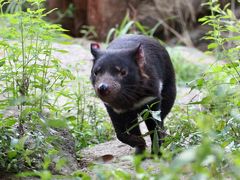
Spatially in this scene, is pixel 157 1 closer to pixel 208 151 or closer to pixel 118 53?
pixel 118 53

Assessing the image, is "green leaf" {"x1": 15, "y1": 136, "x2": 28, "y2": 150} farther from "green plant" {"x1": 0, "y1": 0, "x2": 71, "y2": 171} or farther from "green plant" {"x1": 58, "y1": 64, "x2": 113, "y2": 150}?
"green plant" {"x1": 58, "y1": 64, "x2": 113, "y2": 150}

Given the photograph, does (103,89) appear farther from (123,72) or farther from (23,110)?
(23,110)

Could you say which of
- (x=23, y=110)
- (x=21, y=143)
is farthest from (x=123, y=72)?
(x=21, y=143)

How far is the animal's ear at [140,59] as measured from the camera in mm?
4691

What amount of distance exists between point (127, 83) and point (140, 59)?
235 millimetres

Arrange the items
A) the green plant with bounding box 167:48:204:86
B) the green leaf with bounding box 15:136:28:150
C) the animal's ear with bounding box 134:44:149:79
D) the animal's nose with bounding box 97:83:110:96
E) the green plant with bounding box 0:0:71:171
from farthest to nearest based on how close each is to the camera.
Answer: the green plant with bounding box 167:48:204:86, the animal's ear with bounding box 134:44:149:79, the animal's nose with bounding box 97:83:110:96, the green plant with bounding box 0:0:71:171, the green leaf with bounding box 15:136:28:150

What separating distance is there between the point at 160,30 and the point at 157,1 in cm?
69

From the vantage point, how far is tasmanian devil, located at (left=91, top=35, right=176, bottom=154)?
4.55 metres

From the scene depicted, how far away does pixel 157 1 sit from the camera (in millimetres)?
12297

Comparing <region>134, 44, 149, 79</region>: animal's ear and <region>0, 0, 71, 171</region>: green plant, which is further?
<region>134, 44, 149, 79</region>: animal's ear

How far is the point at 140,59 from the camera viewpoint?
473 centimetres

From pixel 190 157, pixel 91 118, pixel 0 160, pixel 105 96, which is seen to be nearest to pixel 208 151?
pixel 190 157

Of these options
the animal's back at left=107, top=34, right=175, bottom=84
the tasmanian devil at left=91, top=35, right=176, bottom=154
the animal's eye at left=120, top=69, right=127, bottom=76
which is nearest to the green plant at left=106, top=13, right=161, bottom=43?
the animal's back at left=107, top=34, right=175, bottom=84

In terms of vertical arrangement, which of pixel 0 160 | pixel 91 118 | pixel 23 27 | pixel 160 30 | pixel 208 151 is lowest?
pixel 160 30
